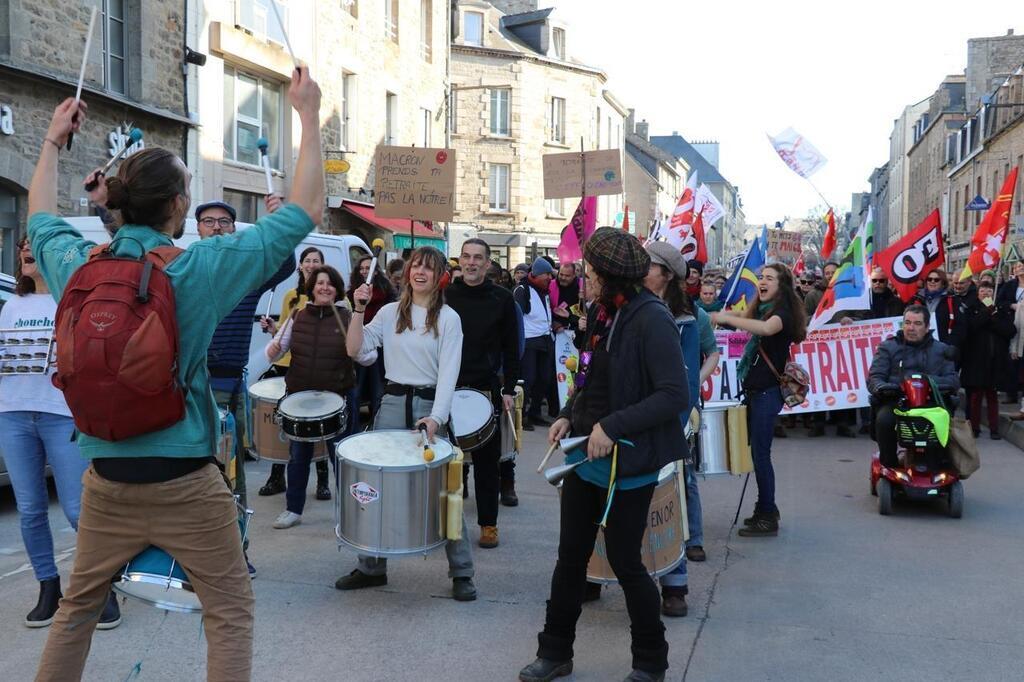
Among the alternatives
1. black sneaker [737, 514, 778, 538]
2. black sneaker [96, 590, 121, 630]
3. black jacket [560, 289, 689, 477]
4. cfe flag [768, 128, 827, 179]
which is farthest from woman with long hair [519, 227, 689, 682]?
cfe flag [768, 128, 827, 179]

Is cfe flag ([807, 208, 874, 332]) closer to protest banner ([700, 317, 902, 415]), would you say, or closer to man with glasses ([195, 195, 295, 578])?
protest banner ([700, 317, 902, 415])

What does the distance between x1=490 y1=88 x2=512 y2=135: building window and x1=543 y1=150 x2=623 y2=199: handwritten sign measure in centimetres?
2677

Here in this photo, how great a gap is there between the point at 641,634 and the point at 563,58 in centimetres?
4053

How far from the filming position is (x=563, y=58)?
138ft

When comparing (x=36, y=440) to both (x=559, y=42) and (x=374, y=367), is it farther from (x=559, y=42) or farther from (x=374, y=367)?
(x=559, y=42)

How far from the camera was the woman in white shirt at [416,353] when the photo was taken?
5.21 metres

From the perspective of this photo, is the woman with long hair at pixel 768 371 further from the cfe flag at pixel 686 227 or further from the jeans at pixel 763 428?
the cfe flag at pixel 686 227

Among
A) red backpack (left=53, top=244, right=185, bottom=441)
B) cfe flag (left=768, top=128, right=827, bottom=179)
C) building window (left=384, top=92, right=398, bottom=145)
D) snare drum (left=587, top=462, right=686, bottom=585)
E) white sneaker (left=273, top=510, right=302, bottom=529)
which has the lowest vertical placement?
white sneaker (left=273, top=510, right=302, bottom=529)

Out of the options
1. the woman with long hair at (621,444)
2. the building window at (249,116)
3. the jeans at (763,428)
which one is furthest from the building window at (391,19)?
the woman with long hair at (621,444)

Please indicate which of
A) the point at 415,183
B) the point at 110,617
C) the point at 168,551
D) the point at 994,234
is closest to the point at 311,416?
the point at 110,617

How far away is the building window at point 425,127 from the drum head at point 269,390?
2118 centimetres

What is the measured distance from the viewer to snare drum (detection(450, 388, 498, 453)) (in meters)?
5.66

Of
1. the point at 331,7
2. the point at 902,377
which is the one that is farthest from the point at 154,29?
the point at 902,377

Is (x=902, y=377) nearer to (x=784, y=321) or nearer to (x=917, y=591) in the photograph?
(x=784, y=321)
